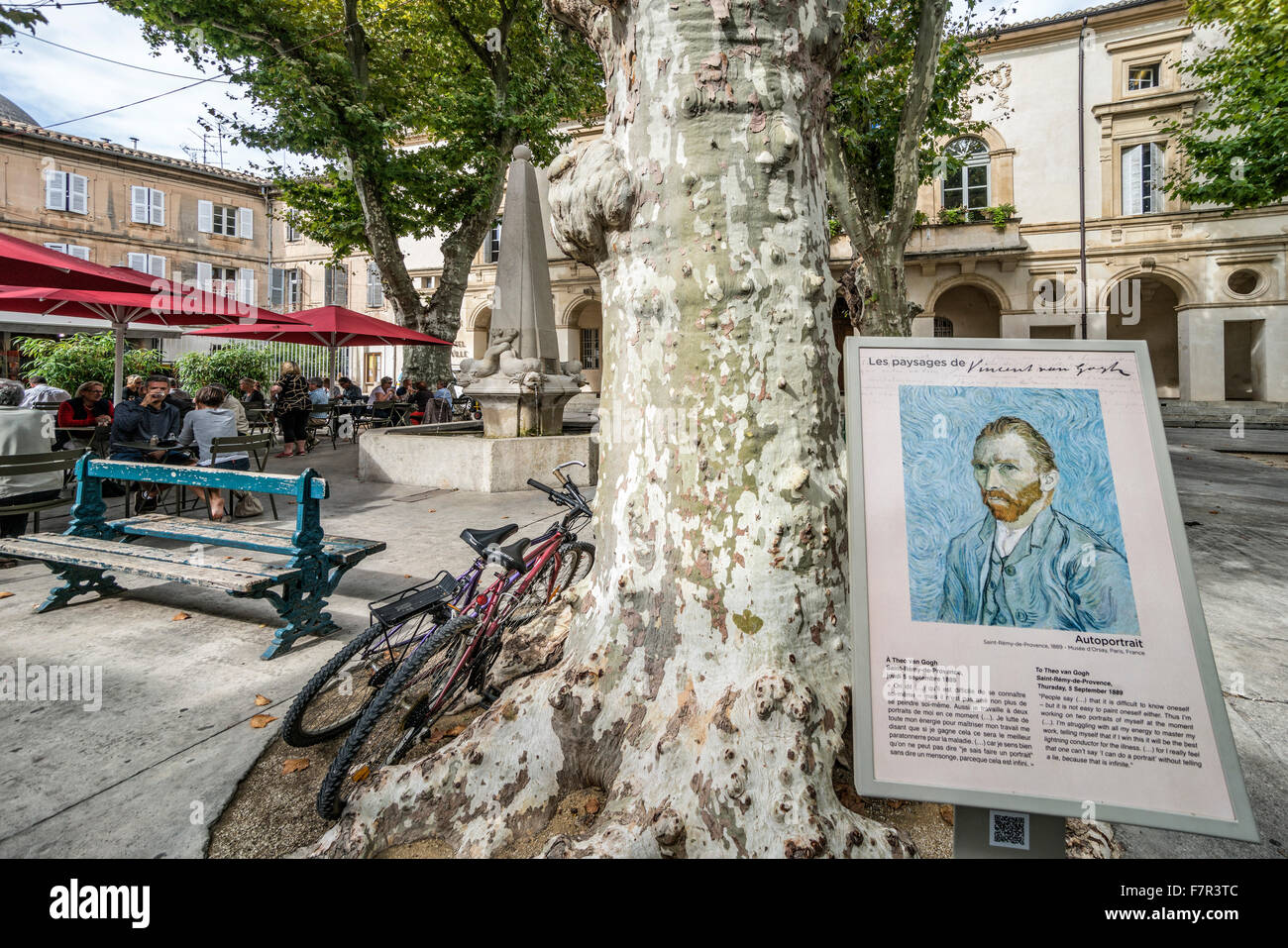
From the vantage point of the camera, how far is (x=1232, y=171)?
12.1 meters

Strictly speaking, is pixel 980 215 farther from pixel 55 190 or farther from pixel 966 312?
pixel 55 190

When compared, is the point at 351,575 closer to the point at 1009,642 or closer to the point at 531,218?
the point at 1009,642

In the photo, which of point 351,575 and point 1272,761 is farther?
point 351,575

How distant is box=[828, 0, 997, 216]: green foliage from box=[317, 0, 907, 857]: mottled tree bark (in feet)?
29.3

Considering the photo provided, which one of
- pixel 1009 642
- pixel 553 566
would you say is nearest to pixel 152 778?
pixel 553 566

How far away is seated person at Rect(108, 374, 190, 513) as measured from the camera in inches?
246

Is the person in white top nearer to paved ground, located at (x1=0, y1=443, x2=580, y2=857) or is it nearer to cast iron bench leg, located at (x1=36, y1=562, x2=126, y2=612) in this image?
A: paved ground, located at (x1=0, y1=443, x2=580, y2=857)

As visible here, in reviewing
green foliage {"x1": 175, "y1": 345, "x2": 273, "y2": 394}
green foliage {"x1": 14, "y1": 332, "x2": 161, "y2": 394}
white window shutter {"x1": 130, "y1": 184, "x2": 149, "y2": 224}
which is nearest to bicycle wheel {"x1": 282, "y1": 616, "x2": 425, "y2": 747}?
green foliage {"x1": 14, "y1": 332, "x2": 161, "y2": 394}

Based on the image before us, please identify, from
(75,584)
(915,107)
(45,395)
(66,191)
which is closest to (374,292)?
(66,191)

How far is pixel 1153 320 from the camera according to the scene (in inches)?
961

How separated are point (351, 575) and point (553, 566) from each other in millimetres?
1859
